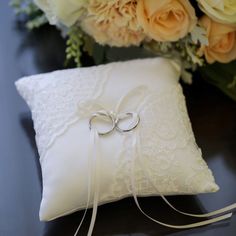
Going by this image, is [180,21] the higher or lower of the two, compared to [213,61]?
higher

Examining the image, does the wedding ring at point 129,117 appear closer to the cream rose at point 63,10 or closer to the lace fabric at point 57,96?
the lace fabric at point 57,96

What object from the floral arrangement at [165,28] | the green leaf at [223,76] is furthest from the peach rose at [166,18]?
the green leaf at [223,76]

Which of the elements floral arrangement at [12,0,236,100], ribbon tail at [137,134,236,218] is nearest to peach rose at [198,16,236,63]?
floral arrangement at [12,0,236,100]

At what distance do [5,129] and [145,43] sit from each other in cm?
28

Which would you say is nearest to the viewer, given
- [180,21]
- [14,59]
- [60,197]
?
[60,197]

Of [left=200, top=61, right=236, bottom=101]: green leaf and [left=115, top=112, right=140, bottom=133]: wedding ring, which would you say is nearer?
[left=115, top=112, right=140, bottom=133]: wedding ring

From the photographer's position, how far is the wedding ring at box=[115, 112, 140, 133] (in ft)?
2.48

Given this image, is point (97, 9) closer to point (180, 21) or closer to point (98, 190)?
point (180, 21)

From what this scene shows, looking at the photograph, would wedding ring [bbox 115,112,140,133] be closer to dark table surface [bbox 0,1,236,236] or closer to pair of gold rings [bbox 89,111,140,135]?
pair of gold rings [bbox 89,111,140,135]

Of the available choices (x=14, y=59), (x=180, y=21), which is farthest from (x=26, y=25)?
(x=180, y=21)

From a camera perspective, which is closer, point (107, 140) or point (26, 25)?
point (107, 140)

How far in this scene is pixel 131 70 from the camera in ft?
2.77

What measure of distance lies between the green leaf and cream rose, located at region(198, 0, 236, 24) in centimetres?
12

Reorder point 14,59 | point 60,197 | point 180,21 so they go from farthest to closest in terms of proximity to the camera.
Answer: point 14,59
point 180,21
point 60,197
